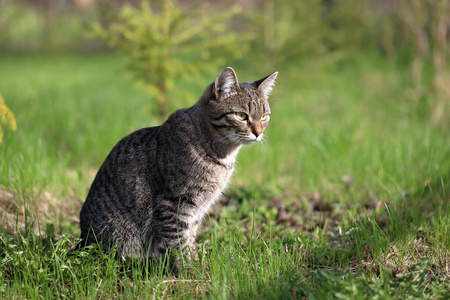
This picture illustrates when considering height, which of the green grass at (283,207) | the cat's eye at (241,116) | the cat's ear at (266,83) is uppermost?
the cat's ear at (266,83)

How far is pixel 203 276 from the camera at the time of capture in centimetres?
281

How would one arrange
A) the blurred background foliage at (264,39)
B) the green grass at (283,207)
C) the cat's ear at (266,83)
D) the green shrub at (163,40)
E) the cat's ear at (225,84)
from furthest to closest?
the blurred background foliage at (264,39) → the green shrub at (163,40) → the cat's ear at (266,83) → the cat's ear at (225,84) → the green grass at (283,207)

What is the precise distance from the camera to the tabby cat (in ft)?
10.3

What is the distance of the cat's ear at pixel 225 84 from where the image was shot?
3143mm

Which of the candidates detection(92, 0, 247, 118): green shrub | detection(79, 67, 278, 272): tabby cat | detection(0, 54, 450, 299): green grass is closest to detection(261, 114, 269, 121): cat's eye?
detection(79, 67, 278, 272): tabby cat

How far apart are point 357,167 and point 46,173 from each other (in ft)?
11.0

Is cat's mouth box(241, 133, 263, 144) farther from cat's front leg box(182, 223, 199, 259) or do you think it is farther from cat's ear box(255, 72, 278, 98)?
cat's front leg box(182, 223, 199, 259)

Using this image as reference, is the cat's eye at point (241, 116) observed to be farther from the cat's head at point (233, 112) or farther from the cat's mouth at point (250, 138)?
the cat's mouth at point (250, 138)

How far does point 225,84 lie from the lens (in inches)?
127

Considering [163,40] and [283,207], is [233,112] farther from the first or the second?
[163,40]

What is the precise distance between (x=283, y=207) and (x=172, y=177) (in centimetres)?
174

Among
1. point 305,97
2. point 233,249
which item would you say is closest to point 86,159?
point 233,249

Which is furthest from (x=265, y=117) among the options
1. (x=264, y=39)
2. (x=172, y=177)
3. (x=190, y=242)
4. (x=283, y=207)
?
(x=264, y=39)

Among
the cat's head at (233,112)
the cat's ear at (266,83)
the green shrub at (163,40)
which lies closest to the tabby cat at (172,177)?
the cat's head at (233,112)
